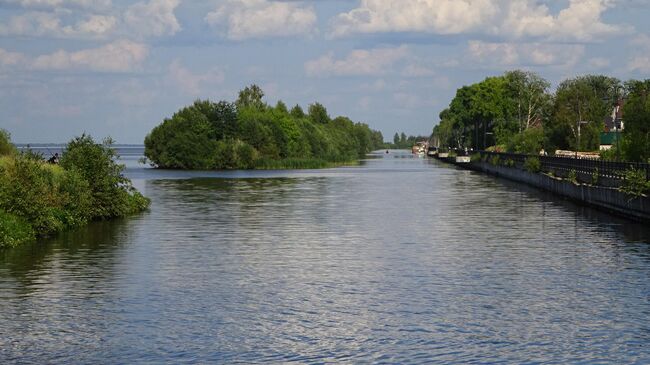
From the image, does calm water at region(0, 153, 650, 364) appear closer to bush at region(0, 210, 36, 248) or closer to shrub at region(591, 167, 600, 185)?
bush at region(0, 210, 36, 248)

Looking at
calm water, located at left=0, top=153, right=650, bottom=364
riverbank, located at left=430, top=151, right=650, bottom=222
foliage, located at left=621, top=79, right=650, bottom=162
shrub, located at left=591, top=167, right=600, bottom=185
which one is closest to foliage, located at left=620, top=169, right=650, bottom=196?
riverbank, located at left=430, top=151, right=650, bottom=222

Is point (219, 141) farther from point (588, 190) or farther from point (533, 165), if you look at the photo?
point (588, 190)

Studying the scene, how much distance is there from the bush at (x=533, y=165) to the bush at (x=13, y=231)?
68.6m

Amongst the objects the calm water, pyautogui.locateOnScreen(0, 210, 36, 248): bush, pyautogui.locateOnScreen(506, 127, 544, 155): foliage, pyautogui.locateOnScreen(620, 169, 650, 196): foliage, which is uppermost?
pyautogui.locateOnScreen(506, 127, 544, 155): foliage

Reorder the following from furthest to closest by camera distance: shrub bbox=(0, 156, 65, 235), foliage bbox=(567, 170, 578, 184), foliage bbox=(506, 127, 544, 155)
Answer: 1. foliage bbox=(506, 127, 544, 155)
2. foliage bbox=(567, 170, 578, 184)
3. shrub bbox=(0, 156, 65, 235)

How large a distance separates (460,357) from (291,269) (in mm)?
13414

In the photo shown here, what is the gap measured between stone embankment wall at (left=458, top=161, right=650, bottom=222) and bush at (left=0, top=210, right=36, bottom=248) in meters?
30.6

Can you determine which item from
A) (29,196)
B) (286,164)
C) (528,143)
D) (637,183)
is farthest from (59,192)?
(528,143)

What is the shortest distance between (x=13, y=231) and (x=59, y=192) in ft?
28.9

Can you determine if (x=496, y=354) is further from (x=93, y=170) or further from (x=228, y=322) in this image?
(x=93, y=170)

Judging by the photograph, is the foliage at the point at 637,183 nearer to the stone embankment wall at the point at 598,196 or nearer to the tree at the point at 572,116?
the stone embankment wall at the point at 598,196

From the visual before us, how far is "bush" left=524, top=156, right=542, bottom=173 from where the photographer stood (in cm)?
10000

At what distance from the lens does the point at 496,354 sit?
61.8 feet

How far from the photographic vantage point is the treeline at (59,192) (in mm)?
39250
